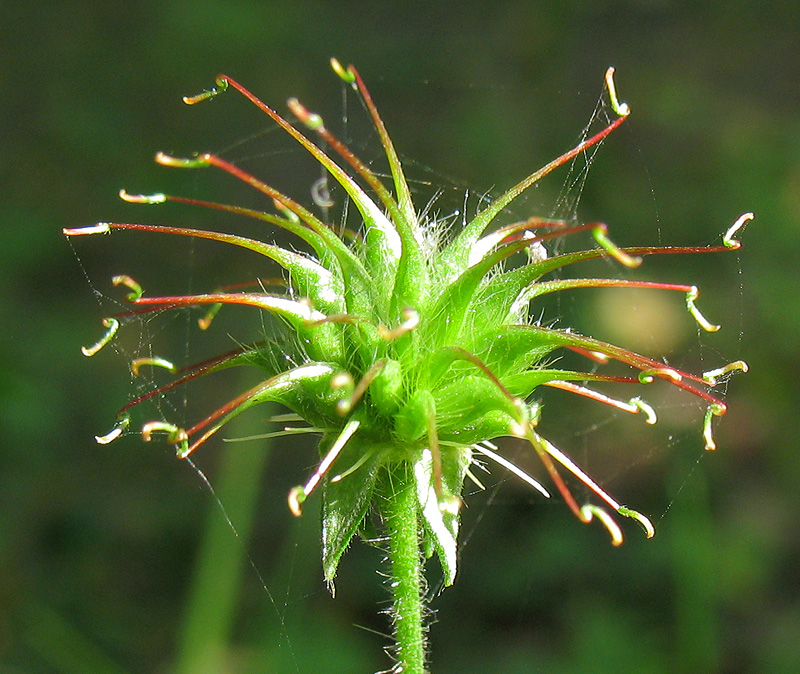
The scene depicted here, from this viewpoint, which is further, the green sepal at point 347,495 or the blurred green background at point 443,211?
the blurred green background at point 443,211

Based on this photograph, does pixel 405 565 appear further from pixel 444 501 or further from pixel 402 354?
pixel 402 354

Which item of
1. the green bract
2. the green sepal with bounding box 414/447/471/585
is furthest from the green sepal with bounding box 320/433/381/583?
the green sepal with bounding box 414/447/471/585

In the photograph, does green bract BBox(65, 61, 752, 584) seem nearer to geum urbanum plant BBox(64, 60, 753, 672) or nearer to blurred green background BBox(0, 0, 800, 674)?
geum urbanum plant BBox(64, 60, 753, 672)

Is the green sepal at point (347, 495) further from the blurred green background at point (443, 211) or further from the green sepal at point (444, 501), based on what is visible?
the blurred green background at point (443, 211)

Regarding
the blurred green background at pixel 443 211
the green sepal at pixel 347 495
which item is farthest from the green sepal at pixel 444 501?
the blurred green background at pixel 443 211

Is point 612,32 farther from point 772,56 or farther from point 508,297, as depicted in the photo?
point 508,297

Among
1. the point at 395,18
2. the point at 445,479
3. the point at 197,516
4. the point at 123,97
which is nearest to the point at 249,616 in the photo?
the point at 197,516
